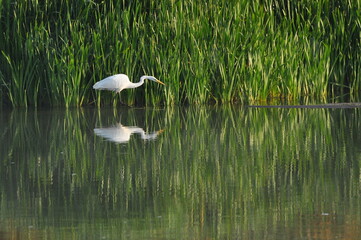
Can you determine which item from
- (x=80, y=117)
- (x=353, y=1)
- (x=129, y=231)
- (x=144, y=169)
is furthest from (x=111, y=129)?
(x=353, y=1)

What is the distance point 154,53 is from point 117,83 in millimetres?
996

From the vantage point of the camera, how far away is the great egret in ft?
37.6

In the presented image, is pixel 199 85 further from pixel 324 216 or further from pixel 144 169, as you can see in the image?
pixel 324 216

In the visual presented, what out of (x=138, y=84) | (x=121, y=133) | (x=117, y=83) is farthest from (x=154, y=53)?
(x=121, y=133)

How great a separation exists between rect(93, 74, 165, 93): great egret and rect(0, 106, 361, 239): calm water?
4.86 ft

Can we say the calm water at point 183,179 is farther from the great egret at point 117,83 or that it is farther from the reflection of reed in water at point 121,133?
the great egret at point 117,83

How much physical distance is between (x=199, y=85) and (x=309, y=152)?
5.18 metres

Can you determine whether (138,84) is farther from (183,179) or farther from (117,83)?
(183,179)

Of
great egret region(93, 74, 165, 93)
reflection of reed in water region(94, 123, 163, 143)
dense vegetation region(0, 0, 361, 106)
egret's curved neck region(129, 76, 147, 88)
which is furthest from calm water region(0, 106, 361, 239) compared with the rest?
dense vegetation region(0, 0, 361, 106)

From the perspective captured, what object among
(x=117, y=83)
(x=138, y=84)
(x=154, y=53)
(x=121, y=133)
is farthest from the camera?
(x=154, y=53)

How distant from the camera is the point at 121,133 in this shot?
8.92 m

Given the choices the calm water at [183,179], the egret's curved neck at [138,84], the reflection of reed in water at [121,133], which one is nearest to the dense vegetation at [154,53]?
the egret's curved neck at [138,84]

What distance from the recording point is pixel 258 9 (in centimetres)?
1323

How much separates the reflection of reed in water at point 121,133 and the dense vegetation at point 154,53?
8.32ft
